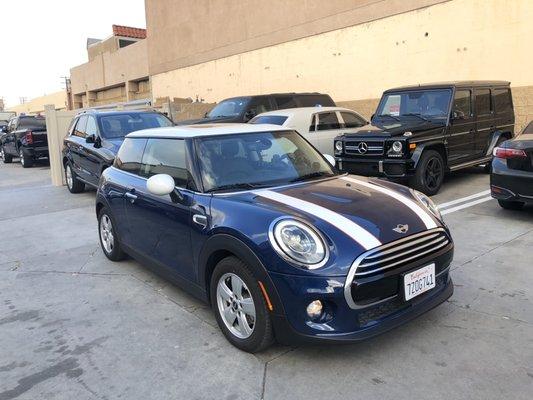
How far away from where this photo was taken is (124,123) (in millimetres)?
9594

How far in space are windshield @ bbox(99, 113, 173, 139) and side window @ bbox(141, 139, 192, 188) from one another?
4.82 metres

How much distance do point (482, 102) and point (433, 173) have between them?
2.15 metres

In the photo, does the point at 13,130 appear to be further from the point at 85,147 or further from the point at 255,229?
the point at 255,229

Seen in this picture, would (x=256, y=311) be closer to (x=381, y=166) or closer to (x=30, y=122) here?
(x=381, y=166)

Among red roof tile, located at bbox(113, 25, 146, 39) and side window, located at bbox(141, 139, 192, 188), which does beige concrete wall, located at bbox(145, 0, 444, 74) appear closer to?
red roof tile, located at bbox(113, 25, 146, 39)

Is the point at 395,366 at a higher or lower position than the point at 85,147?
lower

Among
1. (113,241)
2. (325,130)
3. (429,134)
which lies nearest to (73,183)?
(325,130)

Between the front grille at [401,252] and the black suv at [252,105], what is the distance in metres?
9.32

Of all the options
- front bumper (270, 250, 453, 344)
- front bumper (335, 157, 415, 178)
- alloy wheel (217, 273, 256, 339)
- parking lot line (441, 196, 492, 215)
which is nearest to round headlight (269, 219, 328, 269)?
front bumper (270, 250, 453, 344)

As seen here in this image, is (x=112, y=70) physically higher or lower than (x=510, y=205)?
higher

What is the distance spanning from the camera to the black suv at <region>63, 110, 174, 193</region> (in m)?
9.05

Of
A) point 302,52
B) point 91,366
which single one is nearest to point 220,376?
point 91,366

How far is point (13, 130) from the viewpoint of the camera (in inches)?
767

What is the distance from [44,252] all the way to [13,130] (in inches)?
606
